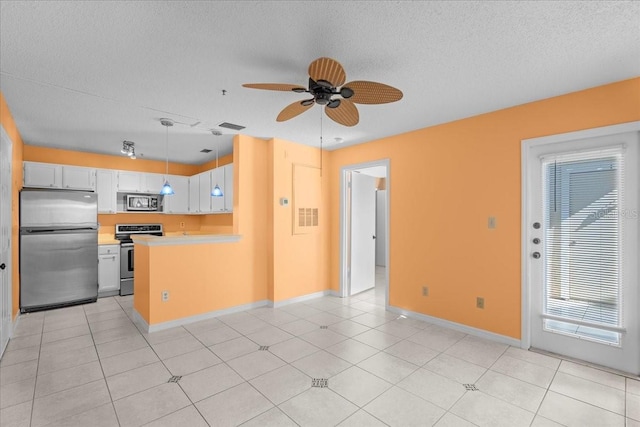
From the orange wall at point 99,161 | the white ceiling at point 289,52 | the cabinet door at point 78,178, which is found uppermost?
the white ceiling at point 289,52

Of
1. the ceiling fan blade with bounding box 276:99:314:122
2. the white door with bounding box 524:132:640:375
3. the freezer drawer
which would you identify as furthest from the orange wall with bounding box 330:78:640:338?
the freezer drawer

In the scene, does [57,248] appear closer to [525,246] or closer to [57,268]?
[57,268]

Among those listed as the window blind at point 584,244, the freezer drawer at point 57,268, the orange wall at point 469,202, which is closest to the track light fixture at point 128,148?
the freezer drawer at point 57,268

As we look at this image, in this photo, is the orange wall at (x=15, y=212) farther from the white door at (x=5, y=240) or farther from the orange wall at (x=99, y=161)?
the orange wall at (x=99, y=161)

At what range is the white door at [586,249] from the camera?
263 cm

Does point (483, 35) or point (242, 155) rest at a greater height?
point (483, 35)

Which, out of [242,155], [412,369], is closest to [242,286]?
[242,155]

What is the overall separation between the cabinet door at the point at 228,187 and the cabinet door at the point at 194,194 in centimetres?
125

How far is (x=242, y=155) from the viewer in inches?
174

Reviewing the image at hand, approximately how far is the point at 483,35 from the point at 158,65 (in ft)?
7.86

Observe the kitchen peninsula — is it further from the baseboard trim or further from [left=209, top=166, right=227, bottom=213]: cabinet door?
[left=209, top=166, right=227, bottom=213]: cabinet door

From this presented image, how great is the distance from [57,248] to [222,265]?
2591 mm

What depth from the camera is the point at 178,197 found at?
240 inches

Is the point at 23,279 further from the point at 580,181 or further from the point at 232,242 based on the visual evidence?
the point at 580,181
